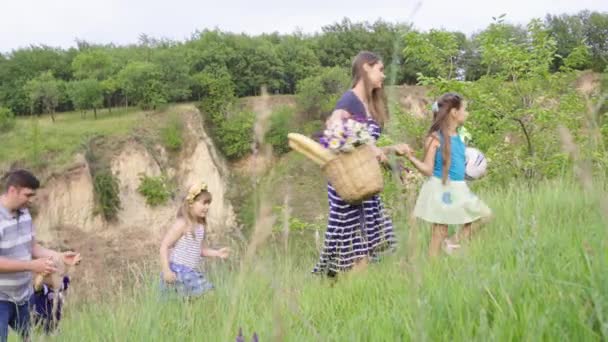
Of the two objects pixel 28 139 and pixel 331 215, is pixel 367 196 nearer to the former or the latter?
pixel 331 215

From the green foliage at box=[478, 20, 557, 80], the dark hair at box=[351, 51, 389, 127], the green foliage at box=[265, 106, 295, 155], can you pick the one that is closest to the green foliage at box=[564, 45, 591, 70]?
the green foliage at box=[478, 20, 557, 80]

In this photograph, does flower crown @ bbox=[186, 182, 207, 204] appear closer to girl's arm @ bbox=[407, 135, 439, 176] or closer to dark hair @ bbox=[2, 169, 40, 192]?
dark hair @ bbox=[2, 169, 40, 192]

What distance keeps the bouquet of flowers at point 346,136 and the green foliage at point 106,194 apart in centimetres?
3068

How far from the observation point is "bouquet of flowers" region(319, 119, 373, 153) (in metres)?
3.96

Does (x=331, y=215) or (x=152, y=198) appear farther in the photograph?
(x=152, y=198)

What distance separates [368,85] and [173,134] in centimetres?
3685

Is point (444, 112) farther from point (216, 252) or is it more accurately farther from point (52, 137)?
point (52, 137)

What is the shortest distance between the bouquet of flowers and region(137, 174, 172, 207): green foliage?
31.6 meters

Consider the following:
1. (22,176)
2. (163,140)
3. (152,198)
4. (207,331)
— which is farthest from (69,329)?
(163,140)

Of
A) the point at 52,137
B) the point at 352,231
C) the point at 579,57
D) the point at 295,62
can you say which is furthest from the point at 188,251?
the point at 295,62

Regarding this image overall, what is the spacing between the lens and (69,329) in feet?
10.7

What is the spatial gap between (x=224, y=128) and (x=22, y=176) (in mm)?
40056

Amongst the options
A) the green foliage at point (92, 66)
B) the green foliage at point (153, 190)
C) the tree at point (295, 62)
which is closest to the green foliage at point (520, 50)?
the green foliage at point (153, 190)

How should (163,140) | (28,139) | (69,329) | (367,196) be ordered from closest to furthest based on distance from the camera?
1. (69,329)
2. (367,196)
3. (28,139)
4. (163,140)
